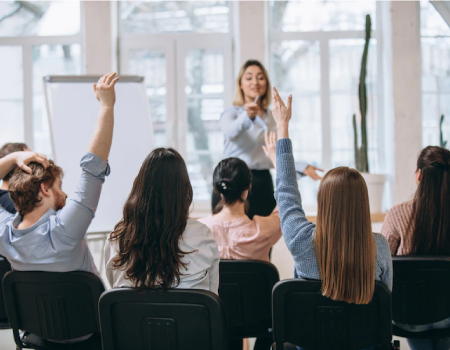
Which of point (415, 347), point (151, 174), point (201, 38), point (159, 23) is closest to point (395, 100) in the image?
point (201, 38)

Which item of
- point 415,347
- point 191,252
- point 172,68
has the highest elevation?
point 172,68

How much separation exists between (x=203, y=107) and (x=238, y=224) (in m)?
2.77

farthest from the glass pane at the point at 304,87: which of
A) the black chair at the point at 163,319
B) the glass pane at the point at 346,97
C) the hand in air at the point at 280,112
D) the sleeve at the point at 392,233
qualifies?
the black chair at the point at 163,319

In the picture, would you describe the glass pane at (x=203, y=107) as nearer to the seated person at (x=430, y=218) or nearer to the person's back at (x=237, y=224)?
the person's back at (x=237, y=224)

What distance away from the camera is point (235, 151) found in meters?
3.05

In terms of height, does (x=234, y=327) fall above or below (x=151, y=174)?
below

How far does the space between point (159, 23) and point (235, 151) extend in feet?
7.31

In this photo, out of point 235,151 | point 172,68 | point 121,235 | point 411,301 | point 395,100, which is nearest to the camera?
point 121,235

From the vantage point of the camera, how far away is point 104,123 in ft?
5.41

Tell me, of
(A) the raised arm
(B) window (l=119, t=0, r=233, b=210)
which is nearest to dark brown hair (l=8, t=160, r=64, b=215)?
(A) the raised arm

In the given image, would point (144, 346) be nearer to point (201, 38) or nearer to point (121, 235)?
Answer: point (121, 235)

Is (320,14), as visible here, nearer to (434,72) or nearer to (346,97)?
(346,97)

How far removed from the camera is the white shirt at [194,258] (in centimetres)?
144

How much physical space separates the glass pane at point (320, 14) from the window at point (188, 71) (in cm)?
53
